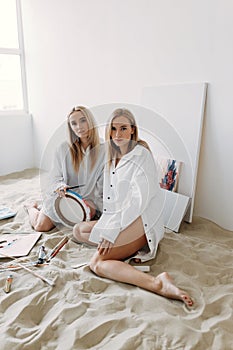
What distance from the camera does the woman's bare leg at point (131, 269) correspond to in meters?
1.18

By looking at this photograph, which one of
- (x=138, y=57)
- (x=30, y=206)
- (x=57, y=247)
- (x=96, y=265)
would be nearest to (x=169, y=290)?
(x=96, y=265)

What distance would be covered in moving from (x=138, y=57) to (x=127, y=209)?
1179mm

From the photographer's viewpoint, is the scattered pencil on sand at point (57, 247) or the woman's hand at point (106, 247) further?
the scattered pencil on sand at point (57, 247)

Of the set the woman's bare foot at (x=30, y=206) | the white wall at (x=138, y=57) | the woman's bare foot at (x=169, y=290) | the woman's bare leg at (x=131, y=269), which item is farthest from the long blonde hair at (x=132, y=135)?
the woman's bare foot at (x=30, y=206)

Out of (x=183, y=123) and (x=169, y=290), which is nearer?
(x=169, y=290)

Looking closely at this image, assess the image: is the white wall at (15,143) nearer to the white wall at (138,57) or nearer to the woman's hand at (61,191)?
the white wall at (138,57)

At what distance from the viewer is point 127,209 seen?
142cm

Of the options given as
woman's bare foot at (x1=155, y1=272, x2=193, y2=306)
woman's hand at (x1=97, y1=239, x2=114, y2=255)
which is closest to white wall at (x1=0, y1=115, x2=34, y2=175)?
woman's hand at (x1=97, y1=239, x2=114, y2=255)

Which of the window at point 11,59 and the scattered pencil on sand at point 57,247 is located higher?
the window at point 11,59

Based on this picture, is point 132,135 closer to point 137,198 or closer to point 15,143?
point 137,198

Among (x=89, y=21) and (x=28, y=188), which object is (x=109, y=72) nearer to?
(x=89, y=21)

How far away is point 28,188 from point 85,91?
3.20 ft

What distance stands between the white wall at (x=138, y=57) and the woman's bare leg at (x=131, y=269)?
2.24 ft

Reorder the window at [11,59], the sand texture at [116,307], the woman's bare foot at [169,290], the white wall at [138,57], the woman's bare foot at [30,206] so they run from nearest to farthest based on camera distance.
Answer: the sand texture at [116,307]
the woman's bare foot at [169,290]
the white wall at [138,57]
the woman's bare foot at [30,206]
the window at [11,59]
